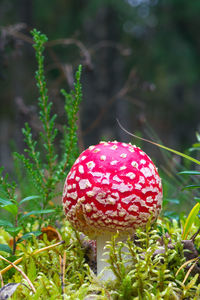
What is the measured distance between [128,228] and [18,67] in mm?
7947

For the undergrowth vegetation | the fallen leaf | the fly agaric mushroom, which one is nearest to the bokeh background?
the fly agaric mushroom

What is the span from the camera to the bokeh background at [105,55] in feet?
9.33

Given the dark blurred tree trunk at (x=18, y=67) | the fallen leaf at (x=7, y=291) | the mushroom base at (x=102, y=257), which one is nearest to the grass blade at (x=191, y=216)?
the mushroom base at (x=102, y=257)

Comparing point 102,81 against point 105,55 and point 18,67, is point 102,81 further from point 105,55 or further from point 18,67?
point 18,67

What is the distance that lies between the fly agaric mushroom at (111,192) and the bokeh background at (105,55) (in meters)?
1.25

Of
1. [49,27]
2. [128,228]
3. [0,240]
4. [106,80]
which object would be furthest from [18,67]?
[128,228]

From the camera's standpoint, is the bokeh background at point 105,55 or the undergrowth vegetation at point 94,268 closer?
the undergrowth vegetation at point 94,268

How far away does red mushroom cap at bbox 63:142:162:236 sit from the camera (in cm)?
107

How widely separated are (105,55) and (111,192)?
5.57 metres

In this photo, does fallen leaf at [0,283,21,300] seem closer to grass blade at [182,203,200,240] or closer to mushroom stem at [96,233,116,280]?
mushroom stem at [96,233,116,280]

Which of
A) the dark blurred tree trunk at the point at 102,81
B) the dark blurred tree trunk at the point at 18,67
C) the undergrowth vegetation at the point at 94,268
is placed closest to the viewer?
the undergrowth vegetation at the point at 94,268

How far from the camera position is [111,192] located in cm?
107

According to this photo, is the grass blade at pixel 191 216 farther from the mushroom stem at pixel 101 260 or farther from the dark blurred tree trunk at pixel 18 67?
the dark blurred tree trunk at pixel 18 67

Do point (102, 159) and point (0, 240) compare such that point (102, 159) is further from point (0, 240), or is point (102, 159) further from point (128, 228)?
point (0, 240)
